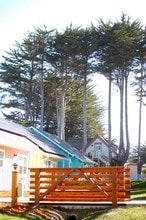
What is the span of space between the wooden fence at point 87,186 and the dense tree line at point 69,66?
84.7ft

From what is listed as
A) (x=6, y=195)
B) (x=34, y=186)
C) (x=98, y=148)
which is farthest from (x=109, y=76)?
(x=34, y=186)

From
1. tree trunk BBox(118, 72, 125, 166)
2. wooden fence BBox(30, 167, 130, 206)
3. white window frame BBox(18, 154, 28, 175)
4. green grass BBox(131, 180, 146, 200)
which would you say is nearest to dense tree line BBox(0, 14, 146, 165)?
tree trunk BBox(118, 72, 125, 166)

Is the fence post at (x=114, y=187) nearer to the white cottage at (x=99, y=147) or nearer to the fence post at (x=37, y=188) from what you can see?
the fence post at (x=37, y=188)

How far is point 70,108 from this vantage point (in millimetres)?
55969

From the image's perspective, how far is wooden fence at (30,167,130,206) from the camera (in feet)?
49.1

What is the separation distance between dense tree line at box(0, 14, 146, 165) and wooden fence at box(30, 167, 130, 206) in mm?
25817

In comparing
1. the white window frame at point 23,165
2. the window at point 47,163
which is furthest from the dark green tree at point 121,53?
the white window frame at point 23,165

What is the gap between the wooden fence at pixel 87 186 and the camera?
14969 millimetres

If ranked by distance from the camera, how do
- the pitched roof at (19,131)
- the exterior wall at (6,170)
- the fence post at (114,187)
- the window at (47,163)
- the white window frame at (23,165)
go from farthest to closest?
the window at (47,163) < the pitched roof at (19,131) < the white window frame at (23,165) < the exterior wall at (6,170) < the fence post at (114,187)

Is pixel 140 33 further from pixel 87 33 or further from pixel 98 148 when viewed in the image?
pixel 98 148

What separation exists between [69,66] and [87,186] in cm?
3018

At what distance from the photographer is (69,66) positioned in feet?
146

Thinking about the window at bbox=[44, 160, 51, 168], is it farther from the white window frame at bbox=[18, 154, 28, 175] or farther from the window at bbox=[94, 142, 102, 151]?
the window at bbox=[94, 142, 102, 151]

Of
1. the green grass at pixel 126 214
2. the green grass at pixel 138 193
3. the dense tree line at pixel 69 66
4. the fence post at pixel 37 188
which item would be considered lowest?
the green grass at pixel 138 193
